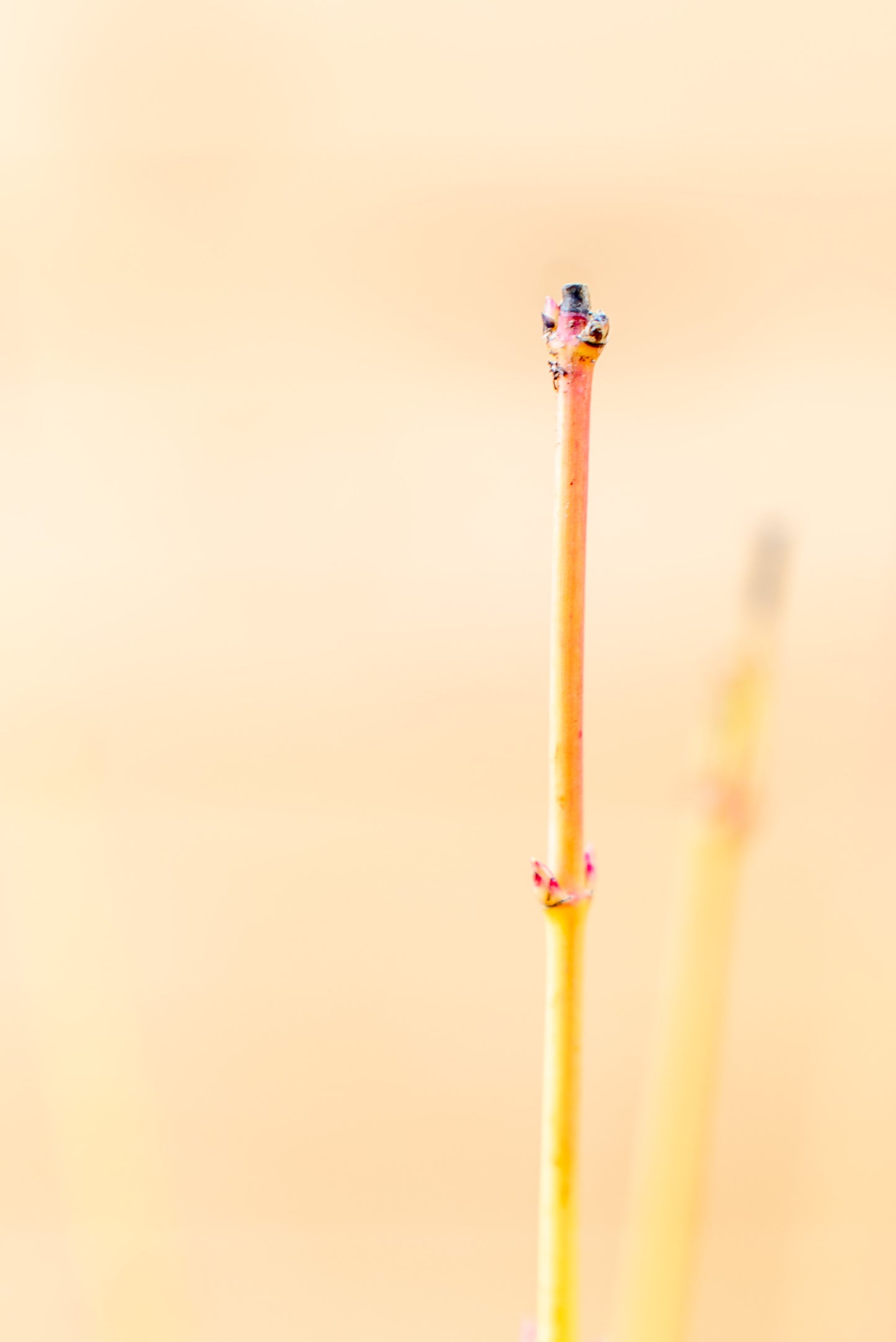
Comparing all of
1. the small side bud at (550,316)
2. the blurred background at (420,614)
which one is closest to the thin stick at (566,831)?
the small side bud at (550,316)

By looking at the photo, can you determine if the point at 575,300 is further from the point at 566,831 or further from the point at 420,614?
the point at 420,614

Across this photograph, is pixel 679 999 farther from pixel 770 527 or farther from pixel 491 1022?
pixel 491 1022

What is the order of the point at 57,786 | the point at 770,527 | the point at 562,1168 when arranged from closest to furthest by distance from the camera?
the point at 562,1168
the point at 770,527
the point at 57,786

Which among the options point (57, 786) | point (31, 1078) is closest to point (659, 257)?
point (57, 786)

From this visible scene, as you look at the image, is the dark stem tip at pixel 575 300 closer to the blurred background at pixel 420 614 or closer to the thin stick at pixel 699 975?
the thin stick at pixel 699 975

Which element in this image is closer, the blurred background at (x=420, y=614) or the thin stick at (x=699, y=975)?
the thin stick at (x=699, y=975)

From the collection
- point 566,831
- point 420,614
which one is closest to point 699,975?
point 566,831

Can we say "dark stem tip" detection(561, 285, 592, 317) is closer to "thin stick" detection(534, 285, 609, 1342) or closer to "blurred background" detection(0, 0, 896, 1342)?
"thin stick" detection(534, 285, 609, 1342)
